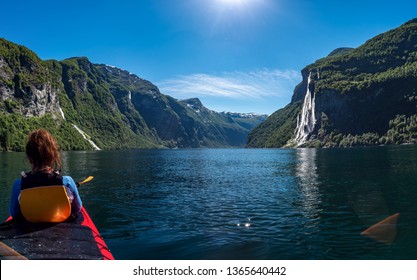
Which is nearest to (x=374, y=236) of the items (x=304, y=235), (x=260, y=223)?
(x=304, y=235)

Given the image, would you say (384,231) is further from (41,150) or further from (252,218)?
(41,150)

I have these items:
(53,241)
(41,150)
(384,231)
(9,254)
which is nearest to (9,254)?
(9,254)

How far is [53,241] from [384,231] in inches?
689

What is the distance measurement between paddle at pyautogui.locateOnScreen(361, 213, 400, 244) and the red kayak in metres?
14.5

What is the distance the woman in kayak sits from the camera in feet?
28.6

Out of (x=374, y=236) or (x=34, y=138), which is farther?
(x=374, y=236)

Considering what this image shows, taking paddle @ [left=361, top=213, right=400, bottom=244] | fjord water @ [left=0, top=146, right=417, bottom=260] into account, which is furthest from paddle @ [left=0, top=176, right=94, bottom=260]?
paddle @ [left=361, top=213, right=400, bottom=244]

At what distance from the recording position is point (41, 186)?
881 centimetres

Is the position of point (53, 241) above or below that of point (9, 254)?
above

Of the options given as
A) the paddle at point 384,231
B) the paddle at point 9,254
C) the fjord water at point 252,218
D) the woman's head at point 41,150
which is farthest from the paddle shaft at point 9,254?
the paddle at point 384,231

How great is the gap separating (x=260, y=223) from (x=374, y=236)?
6.58 m

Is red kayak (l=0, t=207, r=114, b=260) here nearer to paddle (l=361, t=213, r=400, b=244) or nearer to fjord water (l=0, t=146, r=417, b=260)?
fjord water (l=0, t=146, r=417, b=260)
